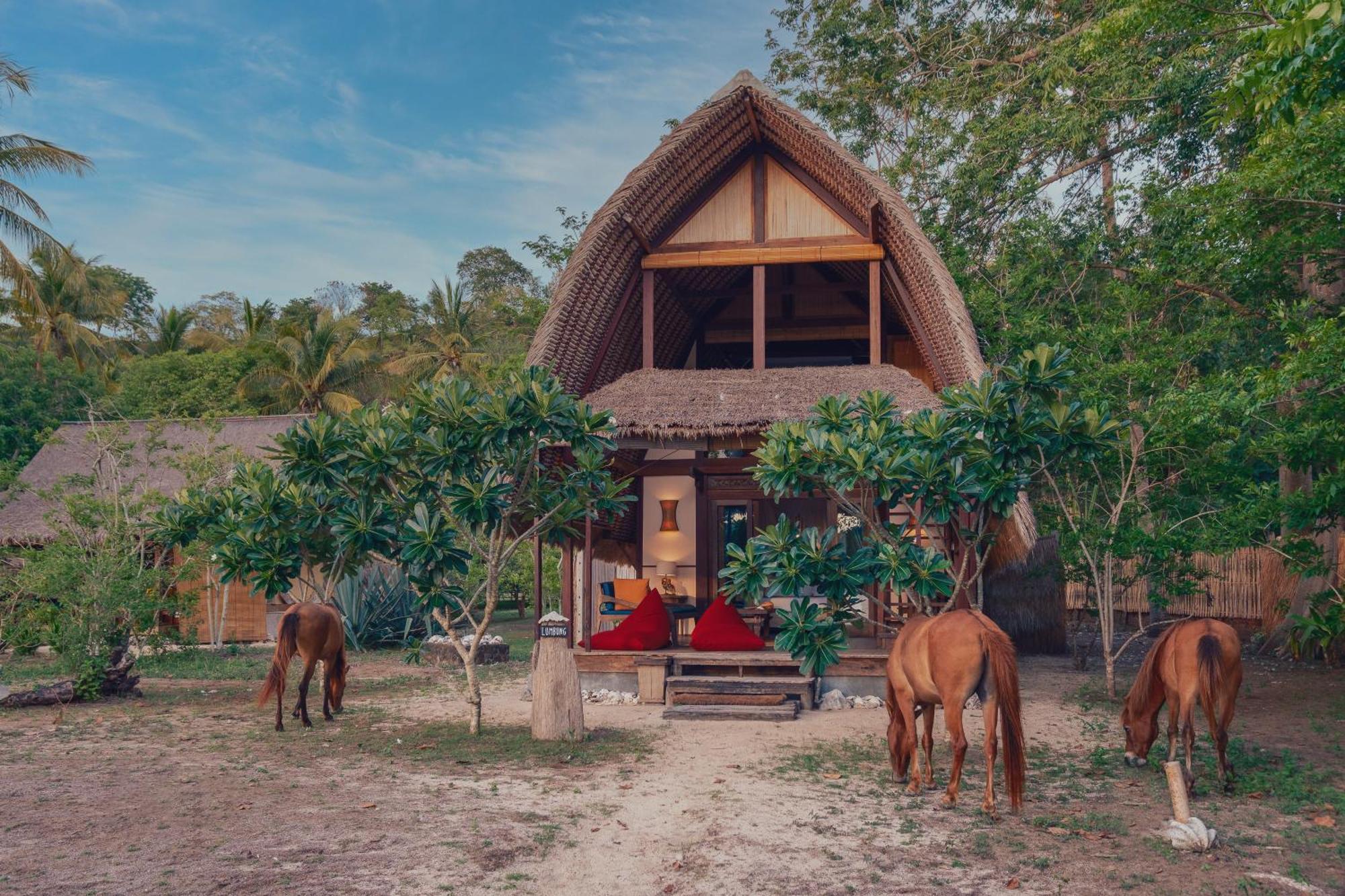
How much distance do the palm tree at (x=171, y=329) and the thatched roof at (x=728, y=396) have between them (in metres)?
27.1

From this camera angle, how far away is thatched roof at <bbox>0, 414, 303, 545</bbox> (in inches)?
659

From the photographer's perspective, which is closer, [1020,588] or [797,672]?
[797,672]

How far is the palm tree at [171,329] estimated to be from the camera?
33625 millimetres

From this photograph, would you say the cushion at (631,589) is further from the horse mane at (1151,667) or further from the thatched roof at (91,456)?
the horse mane at (1151,667)

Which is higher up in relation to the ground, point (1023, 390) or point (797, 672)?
point (1023, 390)

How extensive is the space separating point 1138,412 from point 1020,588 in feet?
21.5

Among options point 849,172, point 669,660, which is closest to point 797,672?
point 669,660

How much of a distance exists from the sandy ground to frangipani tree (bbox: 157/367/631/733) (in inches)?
58.4

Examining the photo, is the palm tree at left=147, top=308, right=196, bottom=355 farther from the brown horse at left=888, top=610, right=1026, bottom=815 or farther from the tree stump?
the brown horse at left=888, top=610, right=1026, bottom=815

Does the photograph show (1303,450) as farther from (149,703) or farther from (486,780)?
(149,703)

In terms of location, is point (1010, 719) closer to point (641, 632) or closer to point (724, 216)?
point (641, 632)

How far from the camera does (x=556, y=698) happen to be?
8.02 meters

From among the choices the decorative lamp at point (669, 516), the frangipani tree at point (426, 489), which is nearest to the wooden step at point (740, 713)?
the frangipani tree at point (426, 489)

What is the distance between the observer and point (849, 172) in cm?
1118
